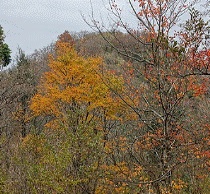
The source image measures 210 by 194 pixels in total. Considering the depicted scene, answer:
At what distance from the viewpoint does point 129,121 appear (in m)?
14.8

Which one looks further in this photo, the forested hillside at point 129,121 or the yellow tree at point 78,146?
the yellow tree at point 78,146

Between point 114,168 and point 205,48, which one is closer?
point 205,48

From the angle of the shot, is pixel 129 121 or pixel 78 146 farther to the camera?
pixel 129 121

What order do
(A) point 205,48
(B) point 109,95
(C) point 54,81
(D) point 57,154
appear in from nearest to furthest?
(A) point 205,48 → (D) point 57,154 → (B) point 109,95 → (C) point 54,81

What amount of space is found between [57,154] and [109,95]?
681 centimetres

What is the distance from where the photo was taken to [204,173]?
1240 centimetres

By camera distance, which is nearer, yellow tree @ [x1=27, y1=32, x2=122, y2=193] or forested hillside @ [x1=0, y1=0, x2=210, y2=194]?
forested hillside @ [x1=0, y1=0, x2=210, y2=194]

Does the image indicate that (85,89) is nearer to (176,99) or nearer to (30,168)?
(30,168)

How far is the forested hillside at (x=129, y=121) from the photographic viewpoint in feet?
20.1

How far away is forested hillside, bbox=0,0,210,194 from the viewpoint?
6125mm

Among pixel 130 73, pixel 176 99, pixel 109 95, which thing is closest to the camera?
pixel 176 99

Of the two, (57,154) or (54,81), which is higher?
(54,81)

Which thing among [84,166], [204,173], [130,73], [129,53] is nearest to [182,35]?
[129,53]

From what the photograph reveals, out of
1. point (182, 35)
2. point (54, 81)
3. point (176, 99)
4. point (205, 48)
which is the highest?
point (54, 81)
